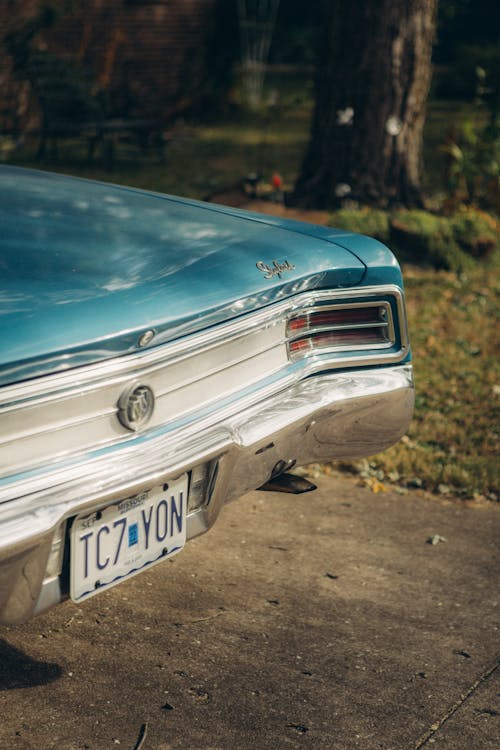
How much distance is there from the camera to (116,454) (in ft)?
7.94

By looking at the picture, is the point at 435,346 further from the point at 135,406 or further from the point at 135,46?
the point at 135,46

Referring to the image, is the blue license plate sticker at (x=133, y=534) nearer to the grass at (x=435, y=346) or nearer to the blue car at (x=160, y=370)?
the blue car at (x=160, y=370)

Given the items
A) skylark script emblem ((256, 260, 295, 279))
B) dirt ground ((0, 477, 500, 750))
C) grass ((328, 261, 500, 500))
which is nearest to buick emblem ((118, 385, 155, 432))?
skylark script emblem ((256, 260, 295, 279))

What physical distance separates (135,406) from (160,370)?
0.42 ft

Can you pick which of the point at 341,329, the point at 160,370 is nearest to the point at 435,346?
the point at 341,329

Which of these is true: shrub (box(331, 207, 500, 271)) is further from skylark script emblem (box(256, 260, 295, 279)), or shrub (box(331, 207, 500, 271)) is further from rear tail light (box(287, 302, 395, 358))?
skylark script emblem (box(256, 260, 295, 279))

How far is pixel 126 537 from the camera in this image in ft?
8.14

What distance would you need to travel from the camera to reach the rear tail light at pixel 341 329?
3.04 m

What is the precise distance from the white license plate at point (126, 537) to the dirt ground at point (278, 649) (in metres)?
0.44

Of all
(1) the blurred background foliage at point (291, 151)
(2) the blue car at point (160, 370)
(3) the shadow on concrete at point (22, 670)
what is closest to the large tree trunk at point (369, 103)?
(1) the blurred background foliage at point (291, 151)

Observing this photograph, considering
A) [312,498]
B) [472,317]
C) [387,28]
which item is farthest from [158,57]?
[312,498]

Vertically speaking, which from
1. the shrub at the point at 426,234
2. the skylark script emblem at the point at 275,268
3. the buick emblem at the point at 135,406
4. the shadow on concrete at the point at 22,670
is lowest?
the shadow on concrete at the point at 22,670

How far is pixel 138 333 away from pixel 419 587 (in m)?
1.59

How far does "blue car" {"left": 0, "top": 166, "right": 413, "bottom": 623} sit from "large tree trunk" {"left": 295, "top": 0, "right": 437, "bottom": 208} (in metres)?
4.41
